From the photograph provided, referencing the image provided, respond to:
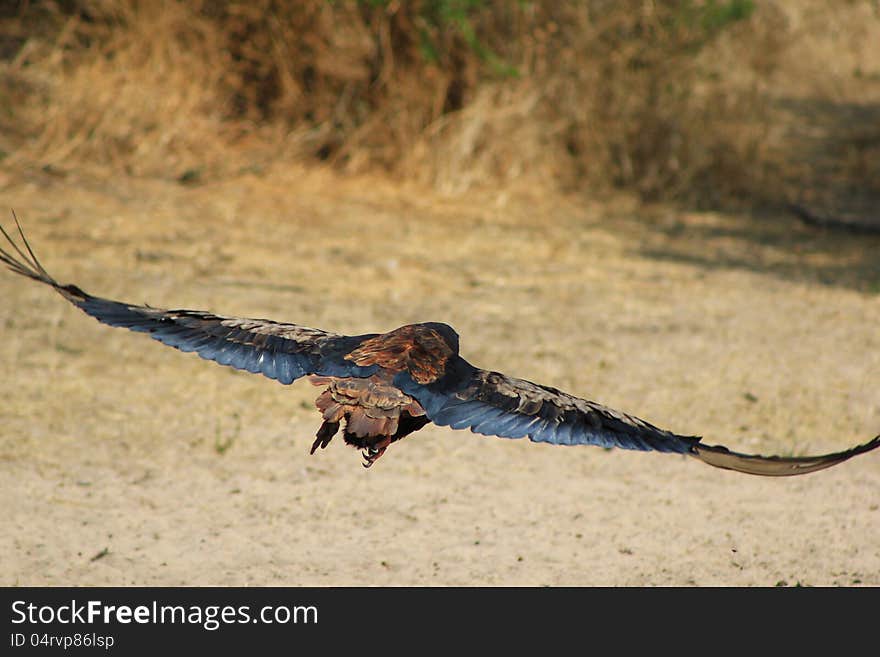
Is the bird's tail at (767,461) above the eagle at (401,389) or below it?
below

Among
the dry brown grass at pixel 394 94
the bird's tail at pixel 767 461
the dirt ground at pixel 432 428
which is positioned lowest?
the bird's tail at pixel 767 461

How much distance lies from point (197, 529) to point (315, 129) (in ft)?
25.2

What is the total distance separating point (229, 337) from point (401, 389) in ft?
2.29

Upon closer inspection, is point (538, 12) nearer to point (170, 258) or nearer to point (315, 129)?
point (315, 129)

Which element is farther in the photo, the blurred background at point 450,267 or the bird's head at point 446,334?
the blurred background at point 450,267

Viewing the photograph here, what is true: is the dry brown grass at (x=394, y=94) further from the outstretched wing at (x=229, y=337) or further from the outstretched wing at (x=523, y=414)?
the outstretched wing at (x=523, y=414)

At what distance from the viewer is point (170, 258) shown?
31.1 ft

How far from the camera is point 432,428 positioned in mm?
6594

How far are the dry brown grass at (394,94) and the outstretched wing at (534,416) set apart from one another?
8375 millimetres

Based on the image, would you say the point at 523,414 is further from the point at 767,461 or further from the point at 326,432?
the point at 767,461

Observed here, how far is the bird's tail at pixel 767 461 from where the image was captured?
297 centimetres

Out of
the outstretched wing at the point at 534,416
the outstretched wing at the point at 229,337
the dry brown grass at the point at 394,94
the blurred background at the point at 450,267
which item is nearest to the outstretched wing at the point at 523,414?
the outstretched wing at the point at 534,416

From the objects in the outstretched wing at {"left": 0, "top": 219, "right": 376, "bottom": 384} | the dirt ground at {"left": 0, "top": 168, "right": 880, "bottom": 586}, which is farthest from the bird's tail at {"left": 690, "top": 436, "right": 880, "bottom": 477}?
the dirt ground at {"left": 0, "top": 168, "right": 880, "bottom": 586}
